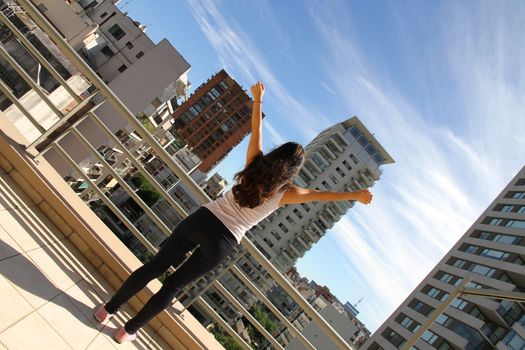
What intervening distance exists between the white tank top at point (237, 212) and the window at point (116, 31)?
4189 centimetres

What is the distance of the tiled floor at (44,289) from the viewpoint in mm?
2135

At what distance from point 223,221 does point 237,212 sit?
12cm

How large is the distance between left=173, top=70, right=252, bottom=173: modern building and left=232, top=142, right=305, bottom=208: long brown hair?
6802 centimetres

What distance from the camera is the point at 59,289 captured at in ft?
8.70

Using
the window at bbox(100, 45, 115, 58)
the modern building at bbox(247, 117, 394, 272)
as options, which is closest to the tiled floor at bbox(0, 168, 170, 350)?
the window at bbox(100, 45, 115, 58)

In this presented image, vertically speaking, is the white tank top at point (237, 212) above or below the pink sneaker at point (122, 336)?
above

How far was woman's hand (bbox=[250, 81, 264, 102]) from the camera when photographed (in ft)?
9.39

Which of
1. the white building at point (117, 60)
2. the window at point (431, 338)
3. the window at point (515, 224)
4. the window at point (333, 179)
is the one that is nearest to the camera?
the white building at point (117, 60)

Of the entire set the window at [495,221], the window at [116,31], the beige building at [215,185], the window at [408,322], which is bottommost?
the beige building at [215,185]

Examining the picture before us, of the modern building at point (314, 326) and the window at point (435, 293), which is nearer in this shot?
the window at point (435, 293)

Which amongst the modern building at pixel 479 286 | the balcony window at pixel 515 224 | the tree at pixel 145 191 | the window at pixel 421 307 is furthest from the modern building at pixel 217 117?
the balcony window at pixel 515 224

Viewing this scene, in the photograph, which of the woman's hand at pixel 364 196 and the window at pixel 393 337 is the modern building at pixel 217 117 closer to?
the window at pixel 393 337

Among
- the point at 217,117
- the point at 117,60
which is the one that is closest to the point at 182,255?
the point at 117,60

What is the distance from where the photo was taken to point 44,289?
2.52m
